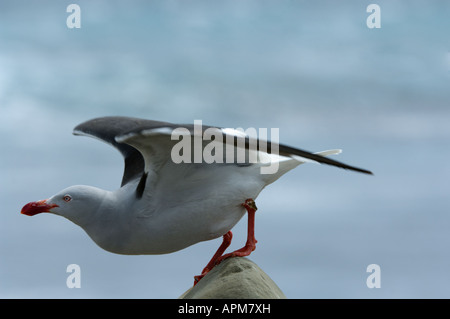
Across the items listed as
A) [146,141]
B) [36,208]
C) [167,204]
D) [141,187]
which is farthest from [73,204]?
[146,141]

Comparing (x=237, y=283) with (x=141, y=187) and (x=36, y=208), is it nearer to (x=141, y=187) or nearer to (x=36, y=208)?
(x=141, y=187)

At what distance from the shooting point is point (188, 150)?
6770 mm

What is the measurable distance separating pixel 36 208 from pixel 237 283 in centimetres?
240

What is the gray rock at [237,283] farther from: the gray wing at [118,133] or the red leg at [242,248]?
the gray wing at [118,133]

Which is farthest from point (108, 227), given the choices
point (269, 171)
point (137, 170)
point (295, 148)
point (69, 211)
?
point (295, 148)

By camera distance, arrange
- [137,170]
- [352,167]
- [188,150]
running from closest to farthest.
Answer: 1. [352,167]
2. [188,150]
3. [137,170]

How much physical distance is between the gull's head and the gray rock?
150 cm

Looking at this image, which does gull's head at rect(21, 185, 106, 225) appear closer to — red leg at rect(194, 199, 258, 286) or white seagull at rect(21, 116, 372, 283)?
white seagull at rect(21, 116, 372, 283)

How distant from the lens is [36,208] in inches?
289

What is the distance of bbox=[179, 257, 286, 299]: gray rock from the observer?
689cm

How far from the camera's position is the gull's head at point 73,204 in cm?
726

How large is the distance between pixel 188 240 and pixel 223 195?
65 centimetres

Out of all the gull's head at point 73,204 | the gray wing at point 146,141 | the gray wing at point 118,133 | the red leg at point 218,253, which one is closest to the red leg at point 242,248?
the red leg at point 218,253

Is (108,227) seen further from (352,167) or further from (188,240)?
(352,167)
